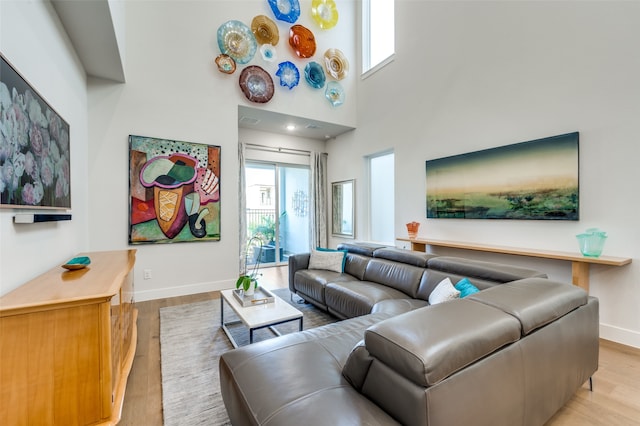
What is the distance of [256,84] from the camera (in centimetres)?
443

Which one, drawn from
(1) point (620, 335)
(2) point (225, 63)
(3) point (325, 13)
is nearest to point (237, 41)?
(2) point (225, 63)

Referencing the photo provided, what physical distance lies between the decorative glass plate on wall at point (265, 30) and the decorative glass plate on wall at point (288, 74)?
0.36 metres

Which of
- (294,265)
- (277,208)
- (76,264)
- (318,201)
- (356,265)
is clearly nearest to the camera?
(76,264)

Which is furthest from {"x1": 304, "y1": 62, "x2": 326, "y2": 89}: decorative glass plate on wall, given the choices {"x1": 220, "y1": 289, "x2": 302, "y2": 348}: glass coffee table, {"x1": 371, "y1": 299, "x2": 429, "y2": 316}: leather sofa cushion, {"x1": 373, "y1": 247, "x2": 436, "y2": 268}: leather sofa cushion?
{"x1": 371, "y1": 299, "x2": 429, "y2": 316}: leather sofa cushion

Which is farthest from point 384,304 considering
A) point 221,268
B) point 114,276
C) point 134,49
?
point 134,49

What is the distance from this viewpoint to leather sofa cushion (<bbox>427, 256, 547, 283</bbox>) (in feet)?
7.11

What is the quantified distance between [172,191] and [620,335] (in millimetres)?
5153

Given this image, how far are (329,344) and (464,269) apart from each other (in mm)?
1541

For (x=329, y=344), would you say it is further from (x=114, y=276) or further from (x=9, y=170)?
(x=9, y=170)

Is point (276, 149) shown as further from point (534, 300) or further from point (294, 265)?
point (534, 300)

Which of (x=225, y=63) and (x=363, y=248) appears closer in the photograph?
(x=363, y=248)

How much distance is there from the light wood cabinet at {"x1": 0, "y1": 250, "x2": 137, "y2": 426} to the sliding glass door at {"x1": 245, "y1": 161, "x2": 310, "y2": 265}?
4.11 metres

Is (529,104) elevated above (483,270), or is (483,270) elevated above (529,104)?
(529,104)

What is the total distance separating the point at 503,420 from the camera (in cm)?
108
